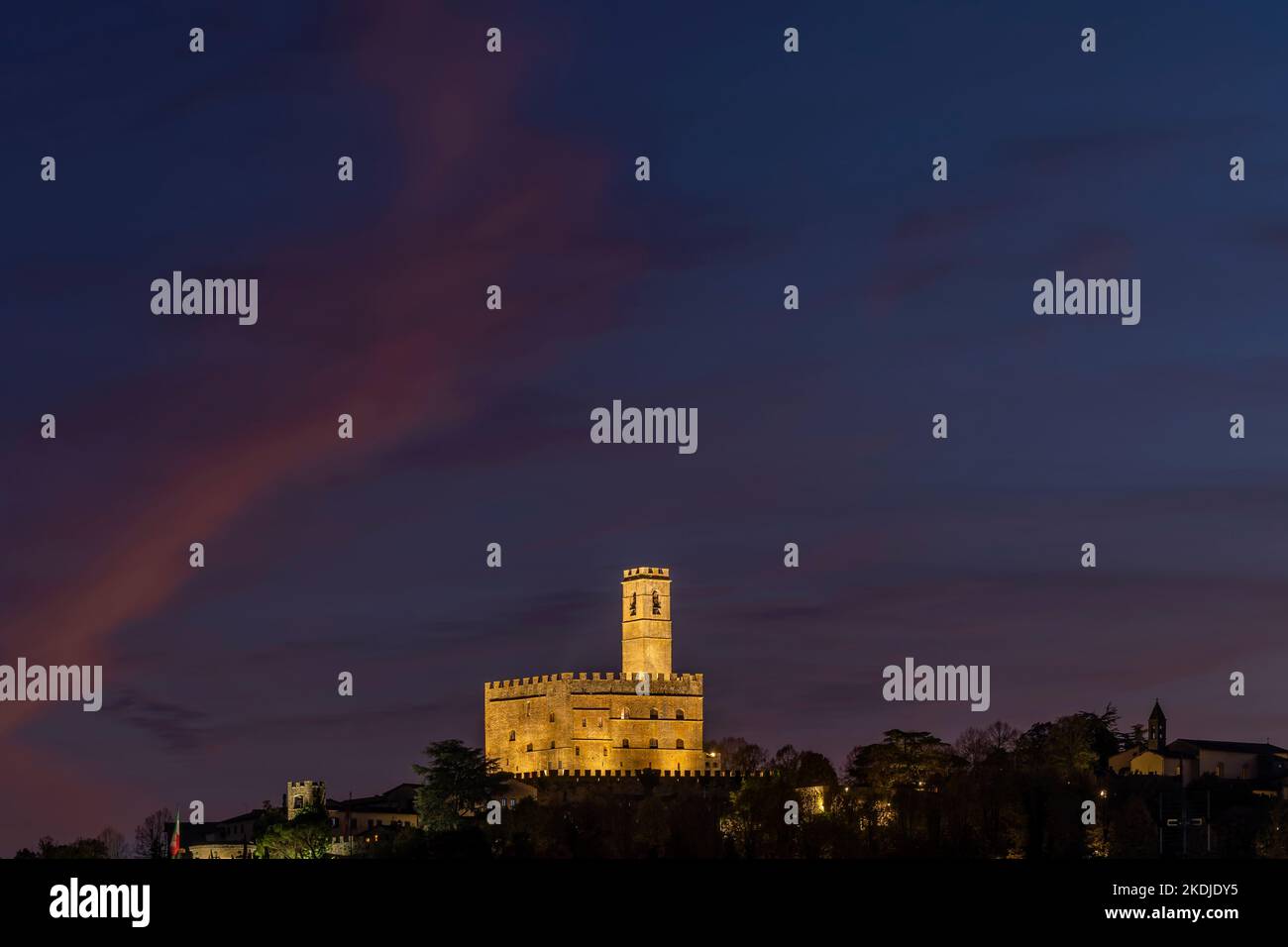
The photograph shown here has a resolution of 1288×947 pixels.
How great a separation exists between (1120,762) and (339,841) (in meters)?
55.7

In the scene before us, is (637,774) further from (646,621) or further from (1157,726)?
(1157,726)

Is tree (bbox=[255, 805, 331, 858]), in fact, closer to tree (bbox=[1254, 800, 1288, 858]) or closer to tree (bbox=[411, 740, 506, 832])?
tree (bbox=[411, 740, 506, 832])

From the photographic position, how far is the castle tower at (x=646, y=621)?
163000mm

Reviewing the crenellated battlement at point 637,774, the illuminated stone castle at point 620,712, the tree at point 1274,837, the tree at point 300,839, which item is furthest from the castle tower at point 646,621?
the tree at point 1274,837

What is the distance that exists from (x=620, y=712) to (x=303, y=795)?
25790 mm

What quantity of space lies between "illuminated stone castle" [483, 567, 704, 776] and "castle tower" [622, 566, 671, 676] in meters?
0.07

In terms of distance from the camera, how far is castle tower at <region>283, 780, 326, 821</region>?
556 ft

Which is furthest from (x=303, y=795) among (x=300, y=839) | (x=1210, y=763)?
(x=1210, y=763)

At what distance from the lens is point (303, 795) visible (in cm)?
17075

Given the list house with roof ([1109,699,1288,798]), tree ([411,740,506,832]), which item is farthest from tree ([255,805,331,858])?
house with roof ([1109,699,1288,798])

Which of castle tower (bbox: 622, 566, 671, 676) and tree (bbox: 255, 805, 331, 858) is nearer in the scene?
tree (bbox: 255, 805, 331, 858)
